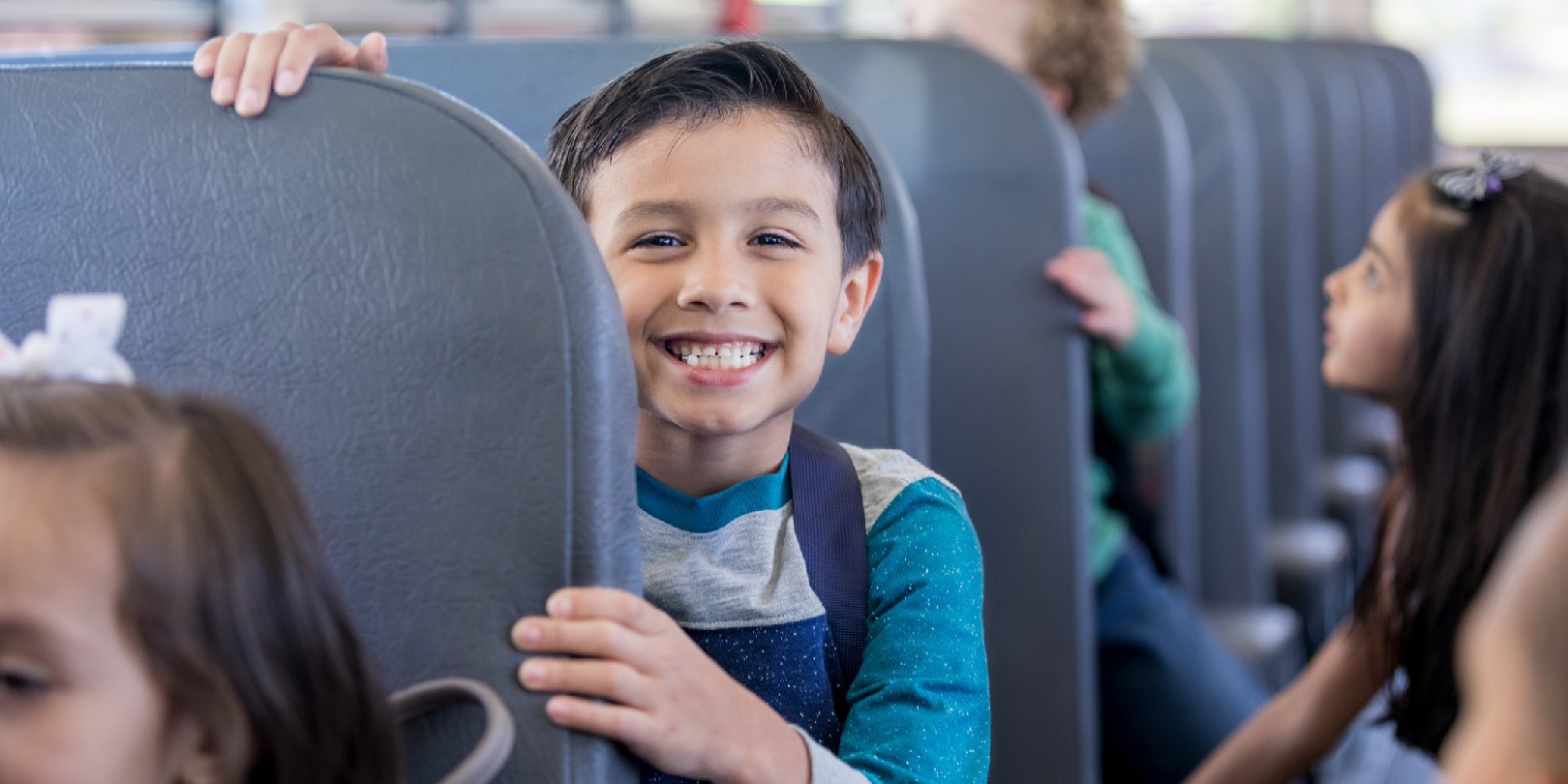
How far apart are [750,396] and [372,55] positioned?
34 cm

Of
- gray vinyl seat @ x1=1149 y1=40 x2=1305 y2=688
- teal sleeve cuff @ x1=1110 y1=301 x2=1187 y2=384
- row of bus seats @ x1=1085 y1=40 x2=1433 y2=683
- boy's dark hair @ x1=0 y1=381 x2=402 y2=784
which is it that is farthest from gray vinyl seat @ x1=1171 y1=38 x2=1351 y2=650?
boy's dark hair @ x1=0 y1=381 x2=402 y2=784

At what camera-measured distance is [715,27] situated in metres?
2.83

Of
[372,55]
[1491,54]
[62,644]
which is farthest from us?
[1491,54]

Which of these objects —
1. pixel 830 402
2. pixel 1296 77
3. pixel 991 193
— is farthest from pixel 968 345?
pixel 1296 77

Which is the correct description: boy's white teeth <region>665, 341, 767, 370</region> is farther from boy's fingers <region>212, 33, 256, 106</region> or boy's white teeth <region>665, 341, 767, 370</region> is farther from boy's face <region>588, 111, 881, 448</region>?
boy's fingers <region>212, 33, 256, 106</region>

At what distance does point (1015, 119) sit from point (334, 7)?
1.19 m

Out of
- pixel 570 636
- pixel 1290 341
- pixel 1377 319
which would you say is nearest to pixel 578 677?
pixel 570 636

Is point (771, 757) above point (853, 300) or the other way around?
the other way around

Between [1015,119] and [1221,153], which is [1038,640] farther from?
[1221,153]

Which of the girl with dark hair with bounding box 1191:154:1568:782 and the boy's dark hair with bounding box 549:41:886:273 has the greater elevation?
the boy's dark hair with bounding box 549:41:886:273

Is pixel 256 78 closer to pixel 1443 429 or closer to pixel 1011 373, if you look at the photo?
pixel 1011 373

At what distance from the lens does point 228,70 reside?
831 mm

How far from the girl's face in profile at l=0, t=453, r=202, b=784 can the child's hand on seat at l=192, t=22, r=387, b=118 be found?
0.26m

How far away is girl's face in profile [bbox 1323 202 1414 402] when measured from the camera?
5.41ft
